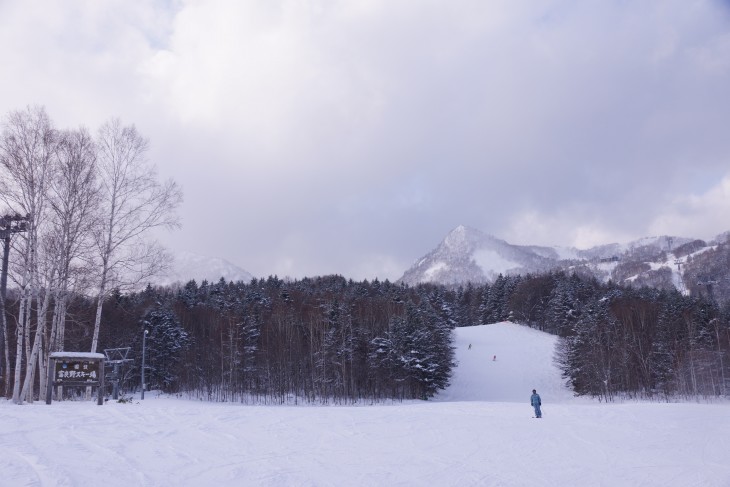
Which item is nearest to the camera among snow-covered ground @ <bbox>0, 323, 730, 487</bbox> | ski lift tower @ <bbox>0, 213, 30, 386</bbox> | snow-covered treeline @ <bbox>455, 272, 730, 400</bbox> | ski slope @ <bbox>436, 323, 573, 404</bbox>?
snow-covered ground @ <bbox>0, 323, 730, 487</bbox>

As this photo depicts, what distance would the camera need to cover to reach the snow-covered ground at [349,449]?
841cm

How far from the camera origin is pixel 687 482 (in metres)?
9.51

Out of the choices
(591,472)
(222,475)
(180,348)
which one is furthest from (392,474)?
(180,348)

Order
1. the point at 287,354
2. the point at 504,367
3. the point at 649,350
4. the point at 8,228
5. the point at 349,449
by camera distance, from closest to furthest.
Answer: the point at 349,449
the point at 8,228
the point at 649,350
the point at 287,354
the point at 504,367

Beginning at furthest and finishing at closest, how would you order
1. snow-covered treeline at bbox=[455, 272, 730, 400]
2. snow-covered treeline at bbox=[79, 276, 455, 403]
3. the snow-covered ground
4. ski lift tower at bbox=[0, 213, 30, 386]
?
snow-covered treeline at bbox=[79, 276, 455, 403] < snow-covered treeline at bbox=[455, 272, 730, 400] < ski lift tower at bbox=[0, 213, 30, 386] < the snow-covered ground

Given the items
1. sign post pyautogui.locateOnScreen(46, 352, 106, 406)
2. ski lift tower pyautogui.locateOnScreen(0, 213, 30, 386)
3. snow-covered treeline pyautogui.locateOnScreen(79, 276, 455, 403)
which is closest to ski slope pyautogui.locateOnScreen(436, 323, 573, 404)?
snow-covered treeline pyautogui.locateOnScreen(79, 276, 455, 403)

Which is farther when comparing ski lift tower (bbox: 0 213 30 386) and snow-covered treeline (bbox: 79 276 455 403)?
snow-covered treeline (bbox: 79 276 455 403)

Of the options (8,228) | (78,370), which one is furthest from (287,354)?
(8,228)

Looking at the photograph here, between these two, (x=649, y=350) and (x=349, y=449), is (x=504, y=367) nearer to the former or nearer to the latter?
(x=649, y=350)

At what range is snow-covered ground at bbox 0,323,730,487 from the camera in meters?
8.41

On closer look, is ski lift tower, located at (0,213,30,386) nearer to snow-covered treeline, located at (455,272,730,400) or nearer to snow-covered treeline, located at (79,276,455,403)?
snow-covered treeline, located at (79,276,455,403)

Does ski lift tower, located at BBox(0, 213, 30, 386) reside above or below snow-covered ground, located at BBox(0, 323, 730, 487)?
above

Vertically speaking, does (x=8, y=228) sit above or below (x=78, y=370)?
above

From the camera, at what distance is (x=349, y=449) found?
11.6 m
